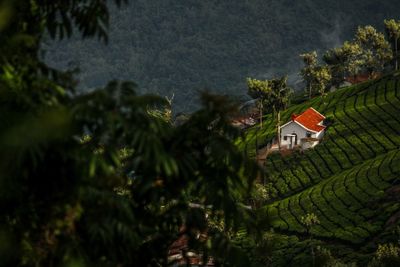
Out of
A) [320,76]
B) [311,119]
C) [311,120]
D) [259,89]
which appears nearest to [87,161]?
[311,120]

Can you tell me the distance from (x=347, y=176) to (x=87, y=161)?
369 ft

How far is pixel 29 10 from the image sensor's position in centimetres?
695

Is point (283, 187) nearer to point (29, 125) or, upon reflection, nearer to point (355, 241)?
point (355, 241)

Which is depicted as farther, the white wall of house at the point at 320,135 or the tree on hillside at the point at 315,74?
the tree on hillside at the point at 315,74

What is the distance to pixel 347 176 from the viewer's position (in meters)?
116

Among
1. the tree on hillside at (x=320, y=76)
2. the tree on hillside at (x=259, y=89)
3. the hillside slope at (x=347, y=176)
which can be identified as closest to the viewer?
the hillside slope at (x=347, y=176)

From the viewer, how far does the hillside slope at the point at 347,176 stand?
87188 millimetres

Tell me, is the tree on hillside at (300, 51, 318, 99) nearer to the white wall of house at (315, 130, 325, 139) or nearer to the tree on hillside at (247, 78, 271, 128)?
the tree on hillside at (247, 78, 271, 128)

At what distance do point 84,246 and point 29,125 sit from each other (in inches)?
58.2

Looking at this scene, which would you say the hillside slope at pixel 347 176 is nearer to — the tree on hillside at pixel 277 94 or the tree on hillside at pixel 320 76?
the tree on hillside at pixel 320 76

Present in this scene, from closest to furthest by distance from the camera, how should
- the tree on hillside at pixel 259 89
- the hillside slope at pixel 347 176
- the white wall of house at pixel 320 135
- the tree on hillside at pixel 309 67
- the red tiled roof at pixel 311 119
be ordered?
the hillside slope at pixel 347 176 < the white wall of house at pixel 320 135 < the red tiled roof at pixel 311 119 < the tree on hillside at pixel 259 89 < the tree on hillside at pixel 309 67

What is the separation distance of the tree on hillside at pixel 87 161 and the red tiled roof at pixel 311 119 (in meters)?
143

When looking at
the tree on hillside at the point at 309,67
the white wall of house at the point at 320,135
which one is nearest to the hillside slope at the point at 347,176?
the white wall of house at the point at 320,135

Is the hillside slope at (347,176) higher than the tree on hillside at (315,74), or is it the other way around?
the tree on hillside at (315,74)
